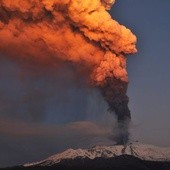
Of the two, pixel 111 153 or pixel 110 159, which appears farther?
pixel 111 153

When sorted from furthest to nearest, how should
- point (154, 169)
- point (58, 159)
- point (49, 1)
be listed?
point (58, 159), point (154, 169), point (49, 1)

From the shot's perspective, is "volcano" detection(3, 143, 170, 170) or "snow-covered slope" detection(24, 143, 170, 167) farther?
"snow-covered slope" detection(24, 143, 170, 167)

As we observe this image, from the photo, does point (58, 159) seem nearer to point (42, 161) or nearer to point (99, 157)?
point (42, 161)

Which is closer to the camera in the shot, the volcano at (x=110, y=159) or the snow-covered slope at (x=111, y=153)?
the volcano at (x=110, y=159)

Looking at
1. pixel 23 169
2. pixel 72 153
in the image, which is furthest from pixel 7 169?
pixel 72 153

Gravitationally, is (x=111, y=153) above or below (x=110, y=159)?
above
